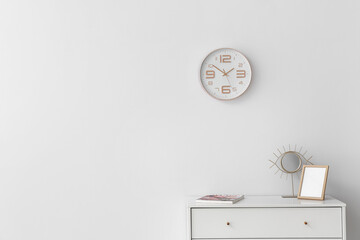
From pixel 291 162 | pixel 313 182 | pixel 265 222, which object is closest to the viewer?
pixel 265 222

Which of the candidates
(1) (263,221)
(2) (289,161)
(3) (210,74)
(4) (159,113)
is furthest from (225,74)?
(1) (263,221)

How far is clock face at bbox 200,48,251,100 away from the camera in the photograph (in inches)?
113

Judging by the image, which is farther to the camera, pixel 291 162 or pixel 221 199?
pixel 291 162

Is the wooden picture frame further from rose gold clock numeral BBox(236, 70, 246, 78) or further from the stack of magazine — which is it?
rose gold clock numeral BBox(236, 70, 246, 78)

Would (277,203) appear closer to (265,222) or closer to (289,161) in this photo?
(265,222)

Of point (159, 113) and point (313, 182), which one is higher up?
point (159, 113)

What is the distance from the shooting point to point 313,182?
8.75 ft

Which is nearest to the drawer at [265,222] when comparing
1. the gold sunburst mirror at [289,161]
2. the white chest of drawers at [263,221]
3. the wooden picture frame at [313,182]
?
the white chest of drawers at [263,221]

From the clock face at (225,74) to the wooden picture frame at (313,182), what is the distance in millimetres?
602

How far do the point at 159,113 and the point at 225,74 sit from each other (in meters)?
0.46

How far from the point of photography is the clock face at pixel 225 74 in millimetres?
2875

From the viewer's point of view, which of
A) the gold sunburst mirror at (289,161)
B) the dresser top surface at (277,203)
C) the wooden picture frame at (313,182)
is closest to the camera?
the dresser top surface at (277,203)

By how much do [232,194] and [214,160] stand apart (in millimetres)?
227

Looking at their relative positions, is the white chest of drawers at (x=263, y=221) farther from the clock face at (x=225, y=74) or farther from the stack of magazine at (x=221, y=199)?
→ the clock face at (x=225, y=74)
